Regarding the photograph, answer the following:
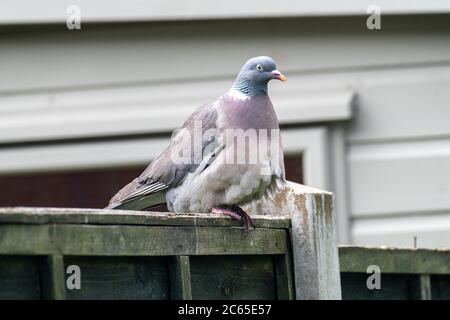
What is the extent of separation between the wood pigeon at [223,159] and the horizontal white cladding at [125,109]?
1.10 m

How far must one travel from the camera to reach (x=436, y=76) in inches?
215

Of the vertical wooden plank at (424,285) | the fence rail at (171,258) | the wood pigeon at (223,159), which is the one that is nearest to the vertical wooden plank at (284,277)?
the fence rail at (171,258)

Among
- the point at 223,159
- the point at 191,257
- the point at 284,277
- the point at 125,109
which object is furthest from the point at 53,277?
the point at 125,109

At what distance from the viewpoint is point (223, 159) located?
394cm

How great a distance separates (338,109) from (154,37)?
1.13 meters

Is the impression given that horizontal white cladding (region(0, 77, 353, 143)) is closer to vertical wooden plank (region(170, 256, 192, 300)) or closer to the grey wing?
the grey wing

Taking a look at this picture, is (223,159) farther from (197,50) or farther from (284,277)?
(197,50)

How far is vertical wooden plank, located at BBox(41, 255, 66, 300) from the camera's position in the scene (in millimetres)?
2066

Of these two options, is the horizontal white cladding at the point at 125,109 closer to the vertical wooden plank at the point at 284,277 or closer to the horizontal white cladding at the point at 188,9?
the horizontal white cladding at the point at 188,9

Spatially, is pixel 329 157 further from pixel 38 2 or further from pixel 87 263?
pixel 87 263

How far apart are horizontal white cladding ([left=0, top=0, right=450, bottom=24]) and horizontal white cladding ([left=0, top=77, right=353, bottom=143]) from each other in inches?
15.9

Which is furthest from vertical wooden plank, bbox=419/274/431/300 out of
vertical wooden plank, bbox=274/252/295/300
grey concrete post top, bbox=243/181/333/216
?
vertical wooden plank, bbox=274/252/295/300

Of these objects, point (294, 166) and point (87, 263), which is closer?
point (87, 263)
